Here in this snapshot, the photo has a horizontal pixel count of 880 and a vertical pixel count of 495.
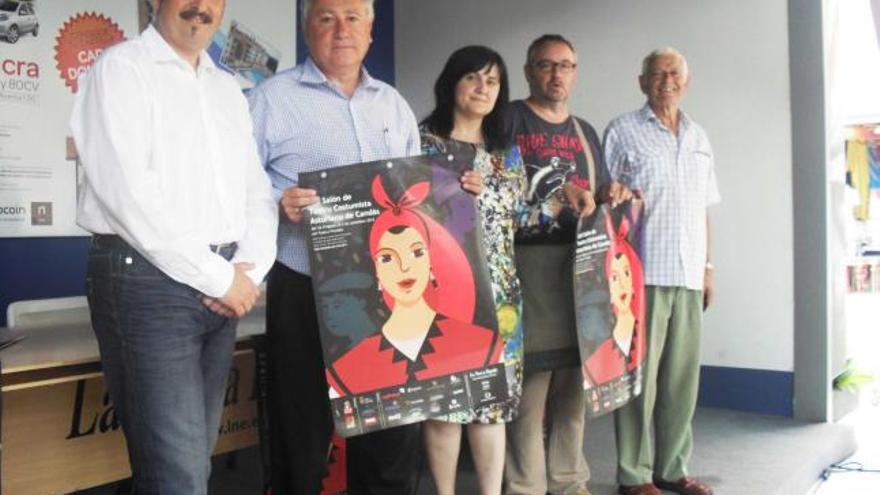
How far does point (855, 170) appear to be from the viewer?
11.5m

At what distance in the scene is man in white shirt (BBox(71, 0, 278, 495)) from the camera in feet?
4.90

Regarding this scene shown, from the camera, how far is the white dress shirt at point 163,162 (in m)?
1.48

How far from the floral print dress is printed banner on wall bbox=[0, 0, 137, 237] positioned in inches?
90.8

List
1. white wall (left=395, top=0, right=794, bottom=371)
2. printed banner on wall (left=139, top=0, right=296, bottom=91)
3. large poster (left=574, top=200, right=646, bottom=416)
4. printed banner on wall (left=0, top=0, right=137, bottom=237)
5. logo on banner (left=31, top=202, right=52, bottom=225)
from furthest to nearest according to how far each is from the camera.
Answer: printed banner on wall (left=139, top=0, right=296, bottom=91), white wall (left=395, top=0, right=794, bottom=371), logo on banner (left=31, top=202, right=52, bottom=225), printed banner on wall (left=0, top=0, right=137, bottom=237), large poster (left=574, top=200, right=646, bottom=416)

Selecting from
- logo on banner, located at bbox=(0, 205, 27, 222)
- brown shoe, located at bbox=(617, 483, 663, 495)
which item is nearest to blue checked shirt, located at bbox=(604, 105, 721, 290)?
brown shoe, located at bbox=(617, 483, 663, 495)

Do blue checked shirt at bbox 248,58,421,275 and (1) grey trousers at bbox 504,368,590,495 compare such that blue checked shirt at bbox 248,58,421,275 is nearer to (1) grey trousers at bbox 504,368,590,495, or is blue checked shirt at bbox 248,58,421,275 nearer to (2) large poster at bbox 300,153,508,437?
(2) large poster at bbox 300,153,508,437

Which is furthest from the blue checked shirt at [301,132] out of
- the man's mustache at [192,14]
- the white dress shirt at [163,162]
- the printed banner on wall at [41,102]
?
the printed banner on wall at [41,102]

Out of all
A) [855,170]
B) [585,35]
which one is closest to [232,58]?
[585,35]

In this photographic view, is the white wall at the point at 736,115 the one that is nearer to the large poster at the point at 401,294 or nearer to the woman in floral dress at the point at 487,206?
the woman in floral dress at the point at 487,206

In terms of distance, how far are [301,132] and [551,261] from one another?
918mm

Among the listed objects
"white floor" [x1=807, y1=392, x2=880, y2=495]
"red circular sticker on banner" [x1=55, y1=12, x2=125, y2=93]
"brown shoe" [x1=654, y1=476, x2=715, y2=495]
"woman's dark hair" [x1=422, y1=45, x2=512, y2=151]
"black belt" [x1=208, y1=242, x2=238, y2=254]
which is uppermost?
"red circular sticker on banner" [x1=55, y1=12, x2=125, y2=93]

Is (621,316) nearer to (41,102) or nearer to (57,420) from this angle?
(57,420)

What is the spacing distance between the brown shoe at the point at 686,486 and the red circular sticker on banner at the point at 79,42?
123 inches

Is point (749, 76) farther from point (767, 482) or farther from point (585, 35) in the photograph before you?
point (767, 482)
